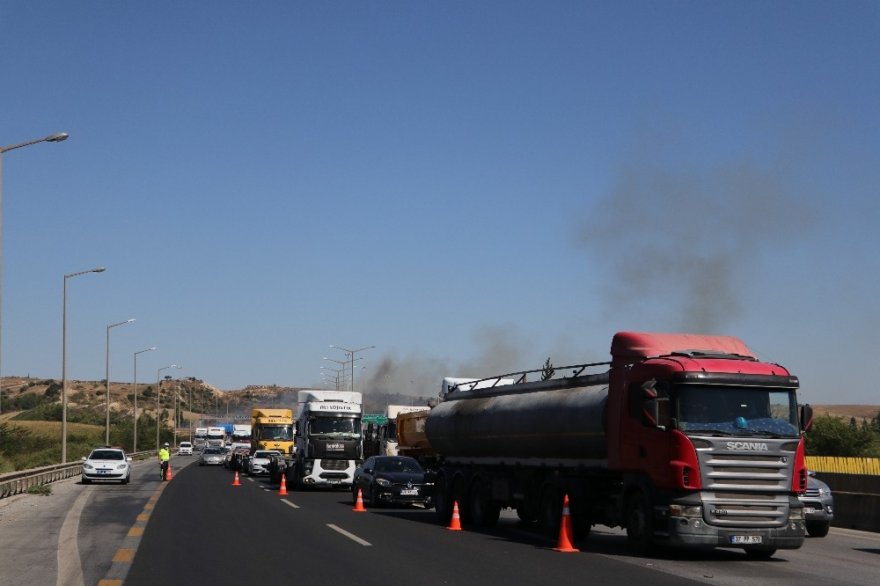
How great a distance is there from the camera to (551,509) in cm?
2150

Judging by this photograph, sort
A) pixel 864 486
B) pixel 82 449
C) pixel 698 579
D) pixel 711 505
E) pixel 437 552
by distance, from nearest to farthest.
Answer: pixel 698 579 < pixel 711 505 < pixel 437 552 < pixel 864 486 < pixel 82 449

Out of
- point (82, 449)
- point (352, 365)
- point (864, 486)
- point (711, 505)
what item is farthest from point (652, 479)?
point (352, 365)

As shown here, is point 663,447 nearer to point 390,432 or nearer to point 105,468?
point 105,468

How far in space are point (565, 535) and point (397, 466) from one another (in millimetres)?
13956

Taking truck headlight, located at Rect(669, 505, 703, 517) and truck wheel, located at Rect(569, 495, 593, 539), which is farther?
truck wheel, located at Rect(569, 495, 593, 539)

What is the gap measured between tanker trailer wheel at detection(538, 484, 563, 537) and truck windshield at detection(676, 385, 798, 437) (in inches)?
167

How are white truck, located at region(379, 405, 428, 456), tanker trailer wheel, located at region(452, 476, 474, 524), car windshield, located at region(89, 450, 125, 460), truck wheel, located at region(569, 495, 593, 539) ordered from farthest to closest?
white truck, located at region(379, 405, 428, 456)
car windshield, located at region(89, 450, 125, 460)
tanker trailer wheel, located at region(452, 476, 474, 524)
truck wheel, located at region(569, 495, 593, 539)

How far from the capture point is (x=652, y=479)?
58.3ft

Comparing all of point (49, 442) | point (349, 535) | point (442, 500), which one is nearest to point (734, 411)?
point (349, 535)

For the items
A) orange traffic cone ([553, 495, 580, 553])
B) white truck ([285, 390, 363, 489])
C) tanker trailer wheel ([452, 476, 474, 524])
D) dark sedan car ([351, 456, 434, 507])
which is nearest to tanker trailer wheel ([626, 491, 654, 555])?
orange traffic cone ([553, 495, 580, 553])

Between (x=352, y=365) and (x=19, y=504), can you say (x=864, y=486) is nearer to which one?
(x=19, y=504)

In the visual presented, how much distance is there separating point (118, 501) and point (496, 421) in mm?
14120

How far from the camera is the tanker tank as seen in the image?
65.1 ft

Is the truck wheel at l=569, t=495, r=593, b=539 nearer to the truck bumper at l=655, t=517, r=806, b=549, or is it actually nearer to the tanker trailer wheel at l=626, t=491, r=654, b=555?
the tanker trailer wheel at l=626, t=491, r=654, b=555
